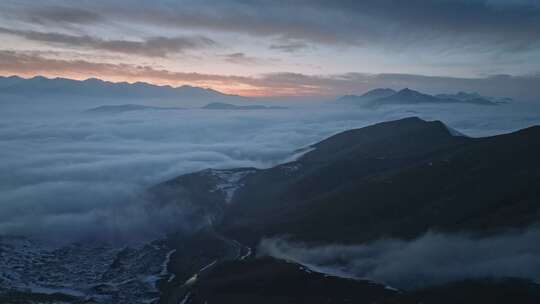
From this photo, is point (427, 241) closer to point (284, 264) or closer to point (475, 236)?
point (475, 236)

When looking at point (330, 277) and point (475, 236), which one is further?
point (475, 236)

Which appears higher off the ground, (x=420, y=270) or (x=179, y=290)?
(x=420, y=270)

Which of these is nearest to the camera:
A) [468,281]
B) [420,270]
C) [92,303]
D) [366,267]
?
[468,281]

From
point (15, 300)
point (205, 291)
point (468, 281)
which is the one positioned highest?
point (468, 281)

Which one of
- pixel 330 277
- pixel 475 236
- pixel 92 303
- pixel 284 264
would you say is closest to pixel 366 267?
pixel 330 277

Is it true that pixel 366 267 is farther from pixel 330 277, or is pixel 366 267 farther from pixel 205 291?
pixel 205 291

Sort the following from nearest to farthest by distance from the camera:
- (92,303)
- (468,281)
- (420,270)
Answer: (468,281) → (420,270) → (92,303)

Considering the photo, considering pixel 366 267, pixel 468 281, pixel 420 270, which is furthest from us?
pixel 366 267

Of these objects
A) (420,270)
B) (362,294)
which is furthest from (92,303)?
(420,270)

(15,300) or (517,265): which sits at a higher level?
(517,265)
